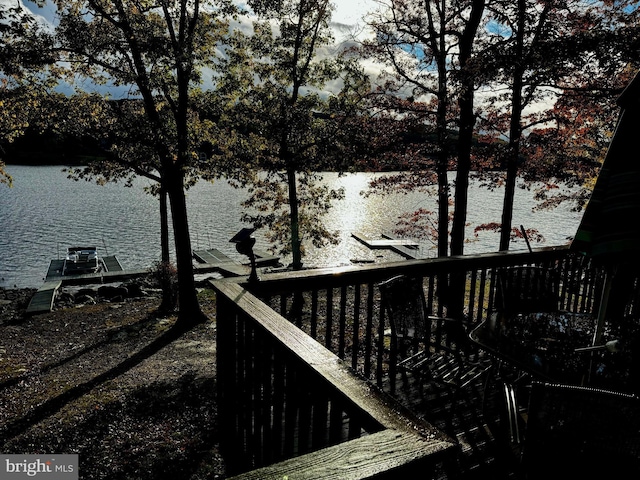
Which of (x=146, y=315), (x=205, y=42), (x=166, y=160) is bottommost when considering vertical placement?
(x=146, y=315)

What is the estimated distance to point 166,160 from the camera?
45.8 ft

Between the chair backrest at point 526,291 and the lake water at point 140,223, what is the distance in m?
20.8

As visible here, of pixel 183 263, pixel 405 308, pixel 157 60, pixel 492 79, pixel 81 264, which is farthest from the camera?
pixel 81 264

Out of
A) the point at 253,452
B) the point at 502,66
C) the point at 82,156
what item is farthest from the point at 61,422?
the point at 82,156

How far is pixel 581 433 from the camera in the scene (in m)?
1.70

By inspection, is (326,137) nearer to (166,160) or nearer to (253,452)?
(166,160)

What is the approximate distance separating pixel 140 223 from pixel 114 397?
135 ft

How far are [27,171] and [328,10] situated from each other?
98.3m

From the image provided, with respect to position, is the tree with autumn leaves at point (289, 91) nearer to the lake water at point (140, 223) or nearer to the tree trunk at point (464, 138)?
the tree trunk at point (464, 138)

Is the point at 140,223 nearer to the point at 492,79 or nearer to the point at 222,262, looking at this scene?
the point at 222,262

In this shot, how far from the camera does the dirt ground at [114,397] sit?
5.93 m

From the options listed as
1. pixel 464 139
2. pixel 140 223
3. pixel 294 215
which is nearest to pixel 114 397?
pixel 464 139

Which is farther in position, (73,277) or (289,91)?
(73,277)

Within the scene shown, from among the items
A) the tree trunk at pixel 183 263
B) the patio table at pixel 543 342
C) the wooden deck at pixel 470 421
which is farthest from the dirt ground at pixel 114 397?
the patio table at pixel 543 342
